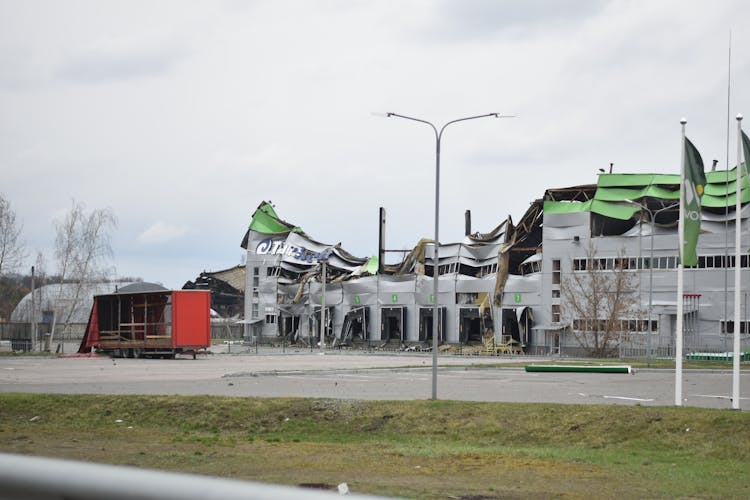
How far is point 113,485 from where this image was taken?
118 inches

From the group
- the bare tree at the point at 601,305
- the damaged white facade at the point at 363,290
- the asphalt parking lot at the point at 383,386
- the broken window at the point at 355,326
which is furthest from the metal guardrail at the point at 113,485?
the broken window at the point at 355,326

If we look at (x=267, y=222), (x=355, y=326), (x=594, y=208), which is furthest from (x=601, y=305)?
(x=267, y=222)

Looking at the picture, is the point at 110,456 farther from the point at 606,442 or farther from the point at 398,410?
the point at 606,442

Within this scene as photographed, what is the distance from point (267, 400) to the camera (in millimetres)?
20391

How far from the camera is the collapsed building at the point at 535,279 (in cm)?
7525

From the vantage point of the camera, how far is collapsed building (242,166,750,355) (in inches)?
2963

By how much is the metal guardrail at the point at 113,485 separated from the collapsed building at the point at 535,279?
58.1m

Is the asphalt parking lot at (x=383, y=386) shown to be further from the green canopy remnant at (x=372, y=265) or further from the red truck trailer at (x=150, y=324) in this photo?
the green canopy remnant at (x=372, y=265)

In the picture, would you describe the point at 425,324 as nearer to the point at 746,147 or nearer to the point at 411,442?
the point at 746,147

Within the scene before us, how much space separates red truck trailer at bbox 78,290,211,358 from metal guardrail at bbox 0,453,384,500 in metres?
52.5

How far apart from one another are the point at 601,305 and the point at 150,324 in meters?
37.4

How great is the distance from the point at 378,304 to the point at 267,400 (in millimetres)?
80693

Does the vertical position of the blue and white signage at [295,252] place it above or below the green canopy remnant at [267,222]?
below

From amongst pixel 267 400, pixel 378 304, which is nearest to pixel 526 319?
pixel 378 304
